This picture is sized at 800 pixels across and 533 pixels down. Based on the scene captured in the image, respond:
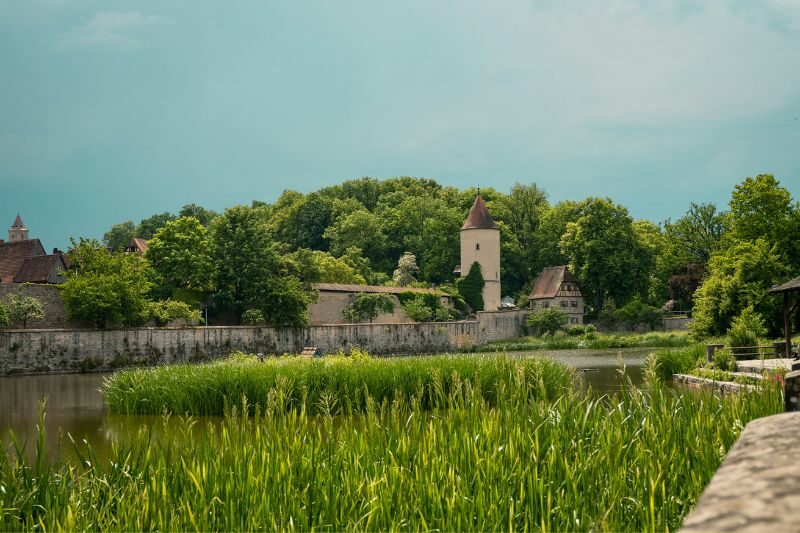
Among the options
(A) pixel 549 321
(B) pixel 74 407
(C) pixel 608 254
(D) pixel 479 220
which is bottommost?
(B) pixel 74 407

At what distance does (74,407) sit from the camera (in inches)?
854

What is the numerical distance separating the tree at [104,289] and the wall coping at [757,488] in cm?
4498

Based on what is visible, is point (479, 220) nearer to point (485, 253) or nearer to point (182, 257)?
point (485, 253)

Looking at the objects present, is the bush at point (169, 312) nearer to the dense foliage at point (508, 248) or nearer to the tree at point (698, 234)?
the dense foliage at point (508, 248)

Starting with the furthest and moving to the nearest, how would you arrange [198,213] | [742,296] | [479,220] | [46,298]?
[198,213], [479,220], [46,298], [742,296]

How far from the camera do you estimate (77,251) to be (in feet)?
159

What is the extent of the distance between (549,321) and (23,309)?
37.0 m

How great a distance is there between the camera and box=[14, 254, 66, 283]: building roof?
56.9 metres

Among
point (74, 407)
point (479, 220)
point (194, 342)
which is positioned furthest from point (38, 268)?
point (74, 407)

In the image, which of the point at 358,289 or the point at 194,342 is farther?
the point at 358,289

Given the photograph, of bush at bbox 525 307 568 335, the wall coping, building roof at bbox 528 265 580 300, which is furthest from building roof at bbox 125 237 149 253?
the wall coping

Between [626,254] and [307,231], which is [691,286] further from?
[307,231]

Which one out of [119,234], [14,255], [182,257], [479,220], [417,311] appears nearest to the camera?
[182,257]

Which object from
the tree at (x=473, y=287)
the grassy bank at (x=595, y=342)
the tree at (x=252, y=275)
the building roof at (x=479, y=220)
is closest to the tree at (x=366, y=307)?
the tree at (x=252, y=275)
